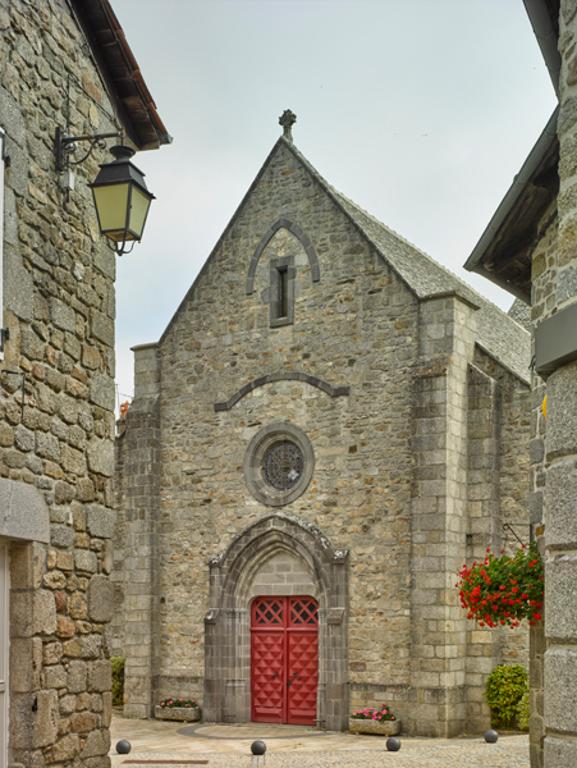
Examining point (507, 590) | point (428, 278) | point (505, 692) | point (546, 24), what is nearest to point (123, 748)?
point (507, 590)

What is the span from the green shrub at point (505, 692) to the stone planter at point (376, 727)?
142 centimetres

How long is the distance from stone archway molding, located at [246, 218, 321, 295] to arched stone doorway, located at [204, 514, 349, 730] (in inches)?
160

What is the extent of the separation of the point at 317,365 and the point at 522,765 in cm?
803

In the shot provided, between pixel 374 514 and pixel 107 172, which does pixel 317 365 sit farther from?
pixel 107 172

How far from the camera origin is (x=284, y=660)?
18562 millimetres

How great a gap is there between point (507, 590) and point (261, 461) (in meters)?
8.71

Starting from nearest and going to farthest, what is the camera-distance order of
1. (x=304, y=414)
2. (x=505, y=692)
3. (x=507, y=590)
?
(x=507, y=590) < (x=505, y=692) < (x=304, y=414)

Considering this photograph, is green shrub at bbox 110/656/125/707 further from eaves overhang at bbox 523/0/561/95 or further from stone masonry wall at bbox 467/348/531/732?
eaves overhang at bbox 523/0/561/95

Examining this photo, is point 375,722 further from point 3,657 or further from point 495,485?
point 3,657

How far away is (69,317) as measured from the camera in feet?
24.6

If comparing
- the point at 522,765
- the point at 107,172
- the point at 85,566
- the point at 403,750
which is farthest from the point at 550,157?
the point at 403,750

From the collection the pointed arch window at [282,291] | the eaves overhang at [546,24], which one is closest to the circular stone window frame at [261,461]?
the pointed arch window at [282,291]

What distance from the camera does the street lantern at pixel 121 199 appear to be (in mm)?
7316

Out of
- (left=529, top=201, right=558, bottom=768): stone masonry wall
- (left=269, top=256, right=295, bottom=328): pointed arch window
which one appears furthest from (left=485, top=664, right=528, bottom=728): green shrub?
(left=269, top=256, right=295, bottom=328): pointed arch window
